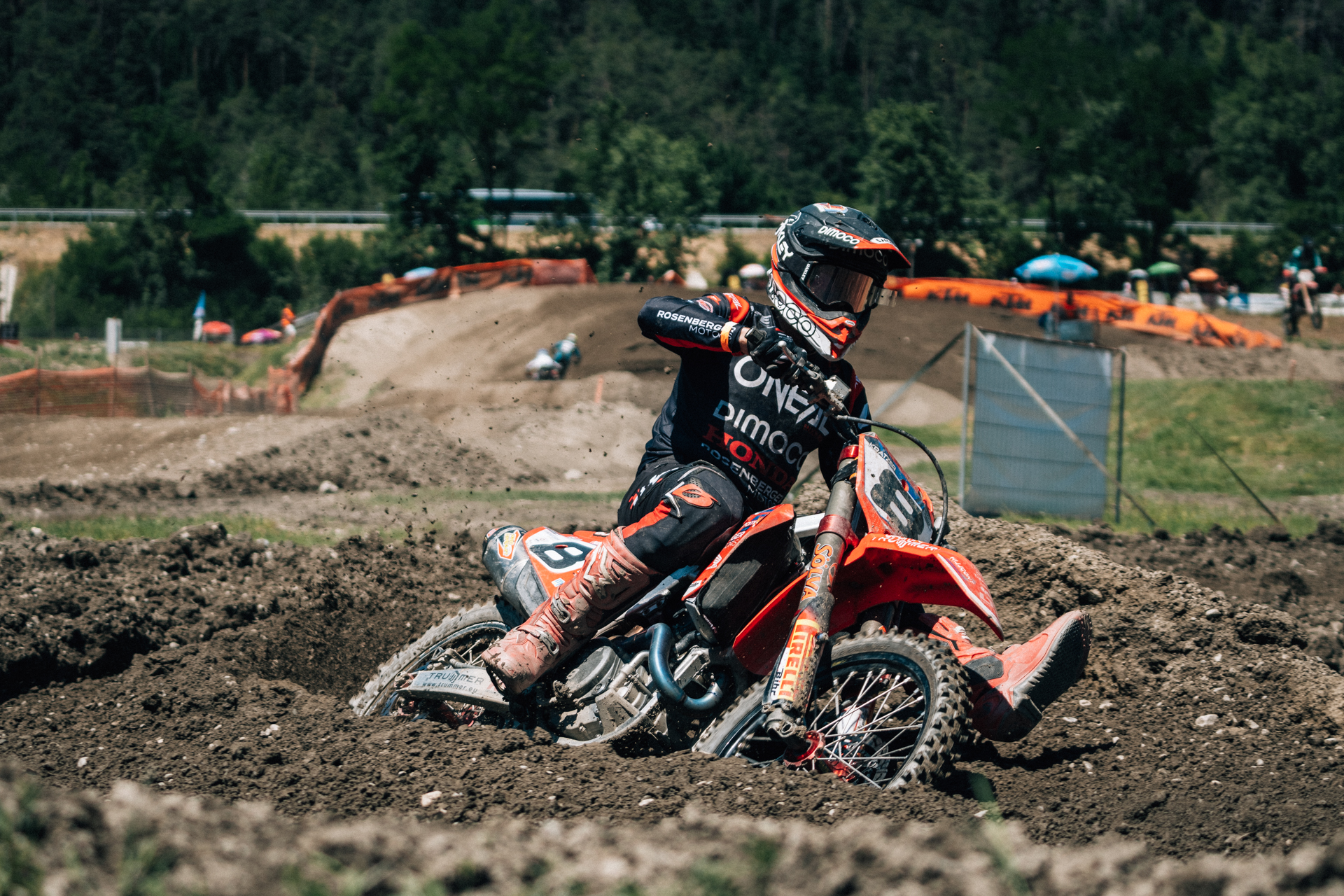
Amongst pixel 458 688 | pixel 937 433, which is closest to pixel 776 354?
pixel 458 688

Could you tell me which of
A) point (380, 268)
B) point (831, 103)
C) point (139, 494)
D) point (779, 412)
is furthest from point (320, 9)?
point (779, 412)

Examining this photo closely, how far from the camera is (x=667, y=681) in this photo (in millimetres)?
4727

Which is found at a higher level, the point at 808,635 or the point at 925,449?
the point at 925,449

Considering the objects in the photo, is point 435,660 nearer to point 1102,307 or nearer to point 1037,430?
point 1037,430

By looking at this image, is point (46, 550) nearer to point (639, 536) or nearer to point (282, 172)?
point (639, 536)

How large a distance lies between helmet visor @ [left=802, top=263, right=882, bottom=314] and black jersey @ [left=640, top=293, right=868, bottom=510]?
0.22 meters

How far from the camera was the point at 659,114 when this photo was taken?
325 feet

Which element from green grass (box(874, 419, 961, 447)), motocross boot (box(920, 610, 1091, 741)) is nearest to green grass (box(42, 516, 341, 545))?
motocross boot (box(920, 610, 1091, 741))

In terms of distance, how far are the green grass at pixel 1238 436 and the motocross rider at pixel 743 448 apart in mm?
15162

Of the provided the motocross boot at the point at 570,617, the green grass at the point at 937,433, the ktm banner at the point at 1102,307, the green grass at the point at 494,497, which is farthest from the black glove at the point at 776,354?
the ktm banner at the point at 1102,307

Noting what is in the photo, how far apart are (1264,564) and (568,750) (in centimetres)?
779

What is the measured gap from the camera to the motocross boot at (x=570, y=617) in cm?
491

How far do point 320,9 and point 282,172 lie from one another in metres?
90.1

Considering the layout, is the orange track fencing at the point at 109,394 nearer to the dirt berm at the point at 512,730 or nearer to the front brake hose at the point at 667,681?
the dirt berm at the point at 512,730
